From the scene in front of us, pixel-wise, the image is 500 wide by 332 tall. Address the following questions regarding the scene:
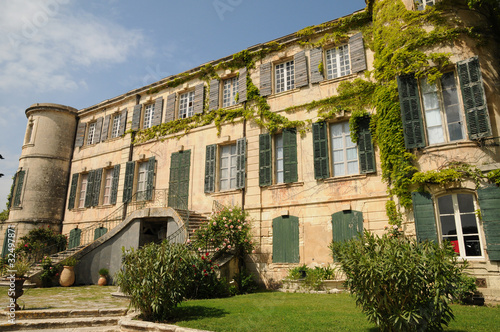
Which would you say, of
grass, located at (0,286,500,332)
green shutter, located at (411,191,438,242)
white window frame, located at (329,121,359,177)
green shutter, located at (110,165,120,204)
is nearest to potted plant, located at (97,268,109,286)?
grass, located at (0,286,500,332)

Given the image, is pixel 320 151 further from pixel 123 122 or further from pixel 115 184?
pixel 123 122

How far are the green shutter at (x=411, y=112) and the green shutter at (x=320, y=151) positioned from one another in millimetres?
2729

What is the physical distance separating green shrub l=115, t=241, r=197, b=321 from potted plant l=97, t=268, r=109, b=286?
755cm

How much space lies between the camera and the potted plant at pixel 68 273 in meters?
12.9

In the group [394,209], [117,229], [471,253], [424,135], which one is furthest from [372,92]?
[117,229]

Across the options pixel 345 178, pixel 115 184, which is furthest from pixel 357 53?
pixel 115 184

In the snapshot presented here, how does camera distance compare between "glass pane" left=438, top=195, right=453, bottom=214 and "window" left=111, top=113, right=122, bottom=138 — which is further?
"window" left=111, top=113, right=122, bottom=138

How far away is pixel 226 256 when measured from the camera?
1104 centimetres

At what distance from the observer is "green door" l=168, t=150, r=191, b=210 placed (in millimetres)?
14625

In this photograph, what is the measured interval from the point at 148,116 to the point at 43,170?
701 centimetres

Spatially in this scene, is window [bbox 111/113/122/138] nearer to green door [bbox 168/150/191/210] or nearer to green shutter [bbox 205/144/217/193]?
green door [bbox 168/150/191/210]

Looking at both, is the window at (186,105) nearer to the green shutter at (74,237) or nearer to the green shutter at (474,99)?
the green shutter at (74,237)

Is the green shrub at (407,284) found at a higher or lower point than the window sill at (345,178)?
lower

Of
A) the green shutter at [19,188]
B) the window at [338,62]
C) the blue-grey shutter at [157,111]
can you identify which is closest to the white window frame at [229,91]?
the blue-grey shutter at [157,111]
